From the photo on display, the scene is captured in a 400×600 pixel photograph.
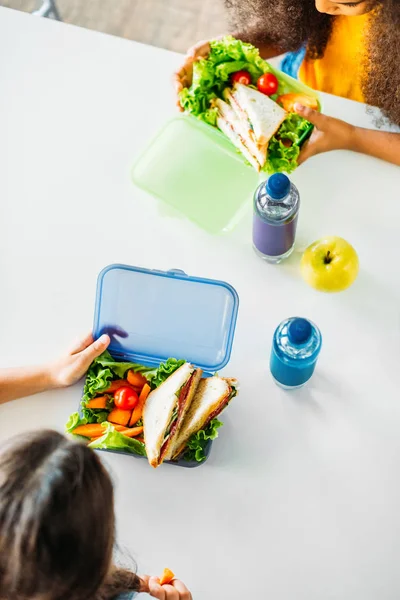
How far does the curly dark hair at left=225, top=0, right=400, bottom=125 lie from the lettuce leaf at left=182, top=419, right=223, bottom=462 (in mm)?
754

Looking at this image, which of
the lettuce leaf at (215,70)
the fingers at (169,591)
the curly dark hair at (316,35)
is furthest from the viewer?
the lettuce leaf at (215,70)

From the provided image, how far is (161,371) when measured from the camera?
3.98ft

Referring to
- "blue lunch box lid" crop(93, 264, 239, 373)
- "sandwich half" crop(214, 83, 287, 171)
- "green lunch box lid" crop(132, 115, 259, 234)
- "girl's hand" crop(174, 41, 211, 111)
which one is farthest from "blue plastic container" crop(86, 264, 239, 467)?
"girl's hand" crop(174, 41, 211, 111)

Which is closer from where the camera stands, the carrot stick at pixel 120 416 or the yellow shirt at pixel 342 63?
the carrot stick at pixel 120 416

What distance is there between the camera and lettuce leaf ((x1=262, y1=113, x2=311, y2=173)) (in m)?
1.41

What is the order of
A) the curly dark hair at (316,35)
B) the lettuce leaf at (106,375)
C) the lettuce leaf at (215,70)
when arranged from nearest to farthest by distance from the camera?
1. the lettuce leaf at (106,375)
2. the curly dark hair at (316,35)
3. the lettuce leaf at (215,70)

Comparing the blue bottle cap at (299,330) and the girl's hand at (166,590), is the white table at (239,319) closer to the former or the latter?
the girl's hand at (166,590)

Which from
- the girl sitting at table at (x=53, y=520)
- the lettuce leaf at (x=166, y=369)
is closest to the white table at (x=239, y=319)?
the lettuce leaf at (x=166, y=369)

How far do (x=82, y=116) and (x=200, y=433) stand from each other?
75 cm

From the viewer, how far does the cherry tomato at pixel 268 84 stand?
1455mm

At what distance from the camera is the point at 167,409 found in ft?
3.77

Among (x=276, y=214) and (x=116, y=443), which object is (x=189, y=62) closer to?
(x=276, y=214)

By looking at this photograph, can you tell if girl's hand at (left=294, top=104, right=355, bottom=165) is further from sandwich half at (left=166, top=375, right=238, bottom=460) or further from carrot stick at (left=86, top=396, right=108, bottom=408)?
carrot stick at (left=86, top=396, right=108, bottom=408)

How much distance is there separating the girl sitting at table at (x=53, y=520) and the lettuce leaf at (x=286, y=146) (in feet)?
2.39
